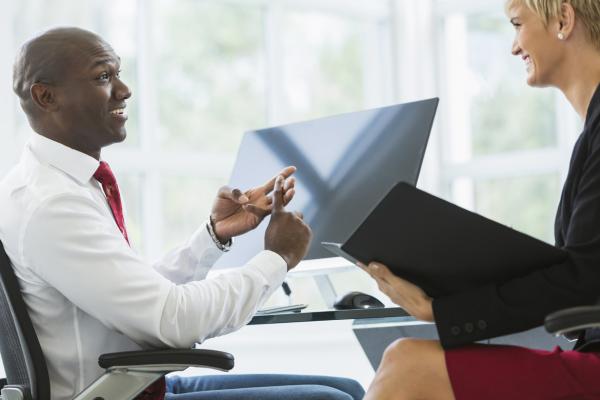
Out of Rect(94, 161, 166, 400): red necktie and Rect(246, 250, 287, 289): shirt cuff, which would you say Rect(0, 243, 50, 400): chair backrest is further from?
Rect(246, 250, 287, 289): shirt cuff

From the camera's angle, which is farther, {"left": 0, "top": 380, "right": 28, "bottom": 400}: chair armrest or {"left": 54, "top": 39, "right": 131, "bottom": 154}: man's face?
{"left": 54, "top": 39, "right": 131, "bottom": 154}: man's face

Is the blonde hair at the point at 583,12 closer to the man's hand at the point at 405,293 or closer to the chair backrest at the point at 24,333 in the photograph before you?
the man's hand at the point at 405,293

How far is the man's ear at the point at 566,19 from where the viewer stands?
1919 mm

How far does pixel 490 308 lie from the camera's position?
1.57 metres

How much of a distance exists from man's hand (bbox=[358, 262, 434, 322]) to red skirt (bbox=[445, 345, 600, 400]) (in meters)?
0.16

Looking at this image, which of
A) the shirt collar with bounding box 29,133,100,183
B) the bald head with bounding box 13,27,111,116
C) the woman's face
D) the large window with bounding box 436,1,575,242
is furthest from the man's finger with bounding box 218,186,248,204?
the large window with bounding box 436,1,575,242

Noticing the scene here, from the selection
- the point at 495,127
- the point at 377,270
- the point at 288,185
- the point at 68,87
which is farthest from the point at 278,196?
the point at 495,127

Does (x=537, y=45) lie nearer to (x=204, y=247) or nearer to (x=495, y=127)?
(x=204, y=247)

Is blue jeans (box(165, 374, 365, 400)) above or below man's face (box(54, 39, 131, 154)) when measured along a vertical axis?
below

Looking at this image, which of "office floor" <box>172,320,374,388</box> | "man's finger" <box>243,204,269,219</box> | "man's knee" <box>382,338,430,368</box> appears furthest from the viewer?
"office floor" <box>172,320,374,388</box>

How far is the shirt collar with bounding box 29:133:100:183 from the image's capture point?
1884 mm

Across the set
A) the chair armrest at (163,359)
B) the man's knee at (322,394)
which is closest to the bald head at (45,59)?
the chair armrest at (163,359)

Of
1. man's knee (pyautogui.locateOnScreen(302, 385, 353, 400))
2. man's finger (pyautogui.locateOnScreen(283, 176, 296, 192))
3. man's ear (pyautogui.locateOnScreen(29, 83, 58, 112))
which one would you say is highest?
man's ear (pyautogui.locateOnScreen(29, 83, 58, 112))

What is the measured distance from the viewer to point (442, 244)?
62.5 inches
